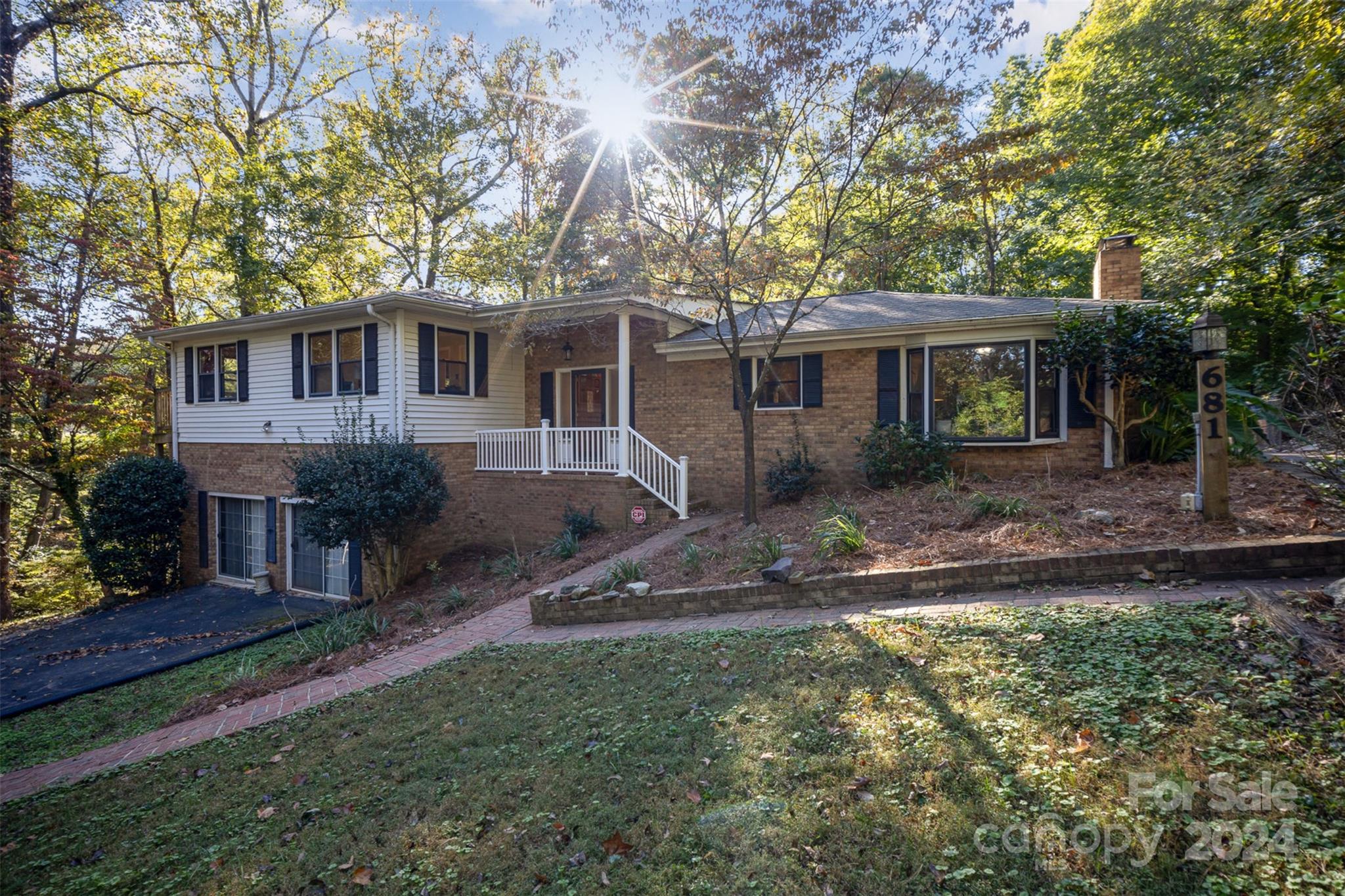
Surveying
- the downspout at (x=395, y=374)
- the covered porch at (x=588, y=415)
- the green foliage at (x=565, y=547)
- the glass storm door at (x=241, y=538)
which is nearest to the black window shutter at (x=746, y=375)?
the covered porch at (x=588, y=415)

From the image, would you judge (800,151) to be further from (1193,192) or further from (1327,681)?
(1327,681)

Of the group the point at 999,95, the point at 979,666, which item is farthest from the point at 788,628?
the point at 999,95

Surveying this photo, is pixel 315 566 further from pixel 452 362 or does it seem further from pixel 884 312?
pixel 884 312

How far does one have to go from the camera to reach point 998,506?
7.25m

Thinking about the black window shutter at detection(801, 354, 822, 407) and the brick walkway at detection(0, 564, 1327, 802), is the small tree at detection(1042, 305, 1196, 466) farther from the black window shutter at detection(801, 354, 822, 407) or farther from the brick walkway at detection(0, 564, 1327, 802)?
the brick walkway at detection(0, 564, 1327, 802)

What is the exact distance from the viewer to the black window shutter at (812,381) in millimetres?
11344

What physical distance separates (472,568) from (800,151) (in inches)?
340

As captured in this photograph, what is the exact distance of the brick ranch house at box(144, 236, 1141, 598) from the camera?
10.4 m

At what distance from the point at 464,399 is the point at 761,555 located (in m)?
8.06

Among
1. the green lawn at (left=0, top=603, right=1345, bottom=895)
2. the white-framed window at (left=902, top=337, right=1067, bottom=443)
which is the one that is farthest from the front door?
the green lawn at (left=0, top=603, right=1345, bottom=895)

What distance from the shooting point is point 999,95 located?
22.0 m

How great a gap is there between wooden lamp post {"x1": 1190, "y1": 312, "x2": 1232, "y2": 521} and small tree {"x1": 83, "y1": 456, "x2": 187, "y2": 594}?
18.4 meters

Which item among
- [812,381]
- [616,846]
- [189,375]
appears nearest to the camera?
[616,846]

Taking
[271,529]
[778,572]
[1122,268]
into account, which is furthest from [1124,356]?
[271,529]
